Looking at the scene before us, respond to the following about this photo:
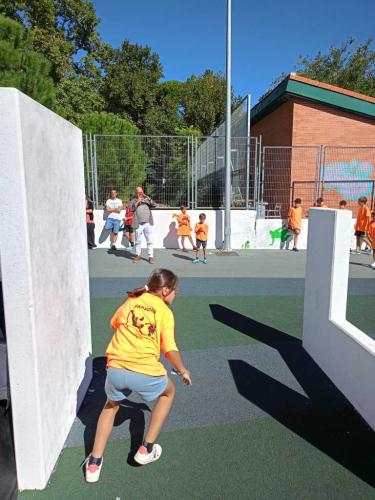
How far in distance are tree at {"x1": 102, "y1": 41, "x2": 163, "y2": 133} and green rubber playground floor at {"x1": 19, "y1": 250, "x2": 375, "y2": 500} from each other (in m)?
28.3

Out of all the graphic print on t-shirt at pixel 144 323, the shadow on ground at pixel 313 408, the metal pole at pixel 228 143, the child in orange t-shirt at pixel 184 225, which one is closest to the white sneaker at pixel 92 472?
the graphic print on t-shirt at pixel 144 323

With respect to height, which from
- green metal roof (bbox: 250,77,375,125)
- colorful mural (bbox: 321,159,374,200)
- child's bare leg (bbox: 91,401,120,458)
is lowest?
child's bare leg (bbox: 91,401,120,458)

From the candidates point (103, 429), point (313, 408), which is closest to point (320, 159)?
point (313, 408)

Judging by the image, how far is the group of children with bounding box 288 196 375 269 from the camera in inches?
400

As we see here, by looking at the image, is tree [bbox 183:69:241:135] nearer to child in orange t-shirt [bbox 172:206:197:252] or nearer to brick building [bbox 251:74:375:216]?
brick building [bbox 251:74:375:216]

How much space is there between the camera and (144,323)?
8.36 ft

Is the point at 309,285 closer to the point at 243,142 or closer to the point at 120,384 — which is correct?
the point at 120,384

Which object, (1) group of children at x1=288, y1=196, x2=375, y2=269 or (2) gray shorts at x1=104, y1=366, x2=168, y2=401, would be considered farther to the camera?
(1) group of children at x1=288, y1=196, x2=375, y2=269

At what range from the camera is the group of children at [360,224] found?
10.2 metres

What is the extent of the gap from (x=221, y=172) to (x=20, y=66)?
7527mm

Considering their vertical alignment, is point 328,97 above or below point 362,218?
above

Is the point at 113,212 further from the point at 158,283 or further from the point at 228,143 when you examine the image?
the point at 158,283

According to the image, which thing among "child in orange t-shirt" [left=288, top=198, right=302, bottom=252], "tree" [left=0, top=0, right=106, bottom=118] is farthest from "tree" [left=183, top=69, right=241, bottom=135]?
"child in orange t-shirt" [left=288, top=198, right=302, bottom=252]

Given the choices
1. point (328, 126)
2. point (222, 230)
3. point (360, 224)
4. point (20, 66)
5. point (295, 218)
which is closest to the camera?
point (360, 224)
